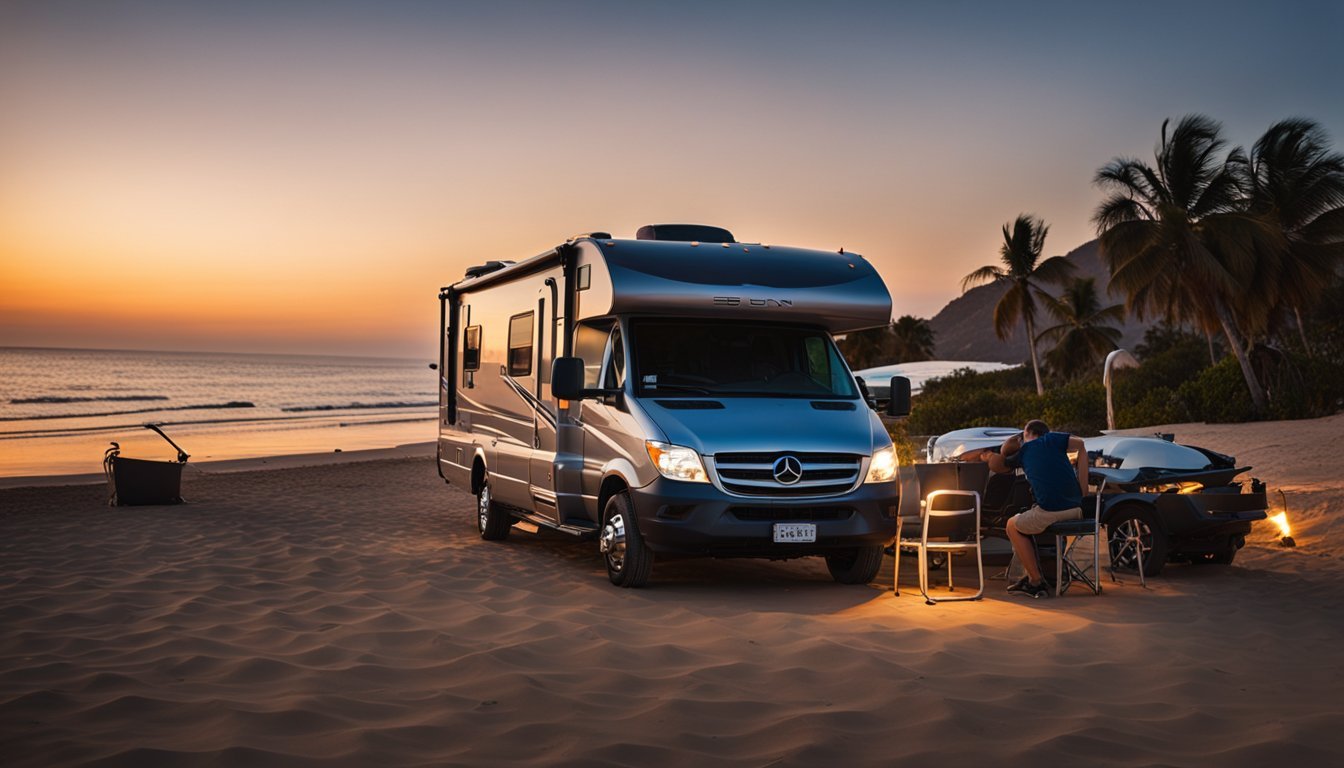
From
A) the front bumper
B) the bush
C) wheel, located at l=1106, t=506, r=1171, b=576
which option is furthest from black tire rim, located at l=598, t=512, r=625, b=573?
the bush

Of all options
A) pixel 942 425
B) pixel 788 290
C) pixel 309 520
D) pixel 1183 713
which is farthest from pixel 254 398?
pixel 1183 713

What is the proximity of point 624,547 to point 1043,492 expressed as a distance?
354cm

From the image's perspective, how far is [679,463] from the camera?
9266 mm

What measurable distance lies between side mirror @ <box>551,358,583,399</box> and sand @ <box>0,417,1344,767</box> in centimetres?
167

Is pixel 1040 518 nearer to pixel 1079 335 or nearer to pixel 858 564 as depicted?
pixel 858 564

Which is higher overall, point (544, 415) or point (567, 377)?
point (567, 377)

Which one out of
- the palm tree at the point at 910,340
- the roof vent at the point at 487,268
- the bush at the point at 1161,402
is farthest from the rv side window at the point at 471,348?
the palm tree at the point at 910,340

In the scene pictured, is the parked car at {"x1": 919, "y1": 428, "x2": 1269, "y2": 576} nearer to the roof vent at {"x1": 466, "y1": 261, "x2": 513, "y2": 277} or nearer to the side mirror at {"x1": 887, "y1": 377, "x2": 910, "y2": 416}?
the side mirror at {"x1": 887, "y1": 377, "x2": 910, "y2": 416}

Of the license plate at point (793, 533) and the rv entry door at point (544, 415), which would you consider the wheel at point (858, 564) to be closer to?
the license plate at point (793, 533)

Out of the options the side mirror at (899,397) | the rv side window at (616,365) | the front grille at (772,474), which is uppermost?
the rv side window at (616,365)

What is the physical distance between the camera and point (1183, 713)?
19.0ft

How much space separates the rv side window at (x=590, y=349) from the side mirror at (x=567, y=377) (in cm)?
54

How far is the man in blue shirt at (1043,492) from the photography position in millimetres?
9688

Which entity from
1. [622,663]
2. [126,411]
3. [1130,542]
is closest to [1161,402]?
[1130,542]
